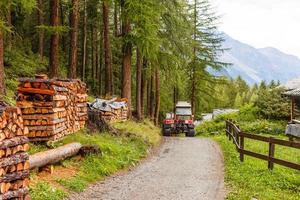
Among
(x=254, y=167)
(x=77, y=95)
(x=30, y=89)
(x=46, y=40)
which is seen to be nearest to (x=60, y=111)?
(x=30, y=89)

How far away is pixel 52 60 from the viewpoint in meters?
18.6

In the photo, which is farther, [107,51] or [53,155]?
[107,51]

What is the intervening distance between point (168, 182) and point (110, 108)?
10.9 m

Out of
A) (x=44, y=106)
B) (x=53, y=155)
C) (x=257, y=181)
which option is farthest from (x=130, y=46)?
(x=53, y=155)

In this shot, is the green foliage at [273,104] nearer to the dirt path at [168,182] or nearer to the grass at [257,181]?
the dirt path at [168,182]

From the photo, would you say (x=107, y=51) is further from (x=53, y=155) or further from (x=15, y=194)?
(x=15, y=194)

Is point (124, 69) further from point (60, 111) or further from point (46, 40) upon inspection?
point (46, 40)

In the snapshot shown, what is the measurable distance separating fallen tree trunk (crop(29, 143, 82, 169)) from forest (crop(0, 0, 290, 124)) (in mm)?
2864

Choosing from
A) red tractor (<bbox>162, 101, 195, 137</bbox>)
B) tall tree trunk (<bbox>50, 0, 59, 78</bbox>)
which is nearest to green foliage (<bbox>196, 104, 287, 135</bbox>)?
red tractor (<bbox>162, 101, 195, 137</bbox>)

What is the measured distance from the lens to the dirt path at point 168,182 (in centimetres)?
1068

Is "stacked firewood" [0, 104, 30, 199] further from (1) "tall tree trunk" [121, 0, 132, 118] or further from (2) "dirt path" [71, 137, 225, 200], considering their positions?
(1) "tall tree trunk" [121, 0, 132, 118]

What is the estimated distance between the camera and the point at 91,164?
13.1 metres

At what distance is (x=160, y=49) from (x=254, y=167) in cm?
1369

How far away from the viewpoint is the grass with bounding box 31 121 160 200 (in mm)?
10094
